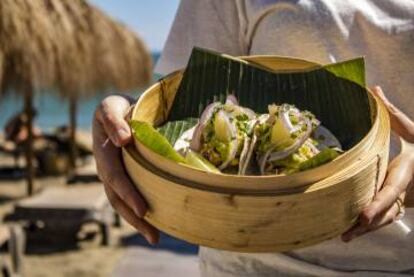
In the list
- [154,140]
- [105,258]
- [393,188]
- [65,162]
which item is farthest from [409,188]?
[65,162]

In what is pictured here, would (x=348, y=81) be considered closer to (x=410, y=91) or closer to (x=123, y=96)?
(x=410, y=91)

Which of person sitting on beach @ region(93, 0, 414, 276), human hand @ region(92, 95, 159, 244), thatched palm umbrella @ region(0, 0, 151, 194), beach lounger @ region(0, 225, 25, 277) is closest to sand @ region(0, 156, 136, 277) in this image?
beach lounger @ region(0, 225, 25, 277)

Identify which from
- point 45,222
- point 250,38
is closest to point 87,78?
point 45,222

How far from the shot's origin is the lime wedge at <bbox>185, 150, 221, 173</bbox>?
709 mm

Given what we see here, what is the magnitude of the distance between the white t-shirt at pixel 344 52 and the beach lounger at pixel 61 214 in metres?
4.45

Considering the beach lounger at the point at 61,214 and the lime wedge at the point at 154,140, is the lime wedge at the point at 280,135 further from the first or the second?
the beach lounger at the point at 61,214

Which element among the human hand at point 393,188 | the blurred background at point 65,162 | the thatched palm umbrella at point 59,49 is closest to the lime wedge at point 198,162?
the human hand at point 393,188

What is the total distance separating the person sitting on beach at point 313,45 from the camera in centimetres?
83

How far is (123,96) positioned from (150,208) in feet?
0.63

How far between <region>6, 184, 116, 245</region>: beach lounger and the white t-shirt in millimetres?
4449

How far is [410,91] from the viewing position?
2.93 feet

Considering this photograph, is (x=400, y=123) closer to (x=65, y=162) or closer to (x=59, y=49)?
(x=59, y=49)

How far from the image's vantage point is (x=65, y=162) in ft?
32.3

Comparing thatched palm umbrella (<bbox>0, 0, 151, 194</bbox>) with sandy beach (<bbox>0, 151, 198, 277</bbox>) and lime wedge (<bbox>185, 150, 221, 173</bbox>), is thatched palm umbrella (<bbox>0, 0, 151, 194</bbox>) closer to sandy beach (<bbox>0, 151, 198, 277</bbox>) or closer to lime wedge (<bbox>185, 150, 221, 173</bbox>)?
sandy beach (<bbox>0, 151, 198, 277</bbox>)
